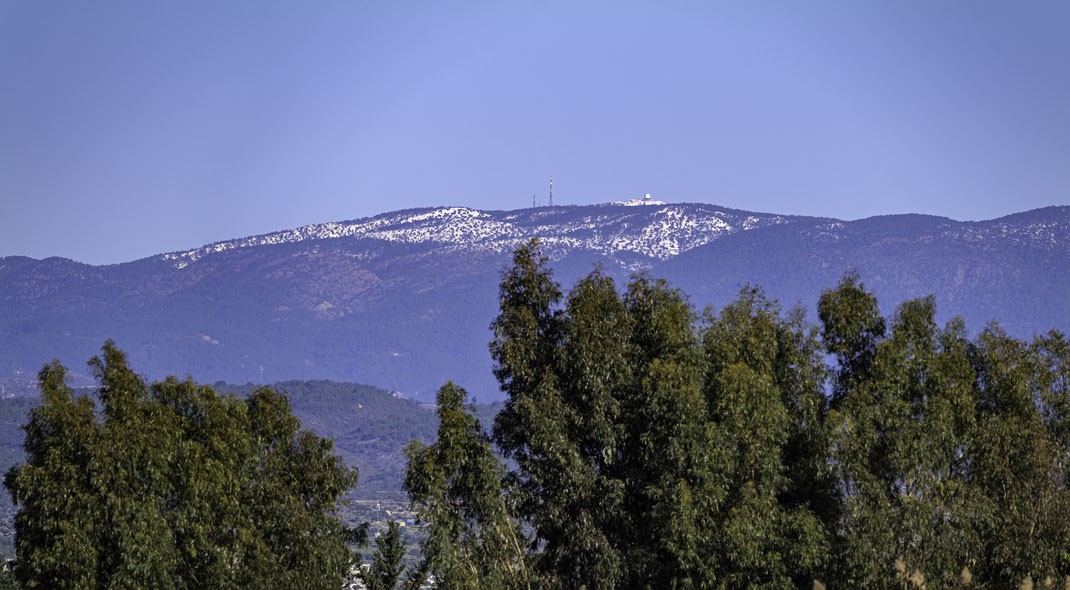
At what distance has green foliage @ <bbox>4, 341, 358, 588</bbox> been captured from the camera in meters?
33.5

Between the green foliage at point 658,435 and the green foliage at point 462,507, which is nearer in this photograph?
the green foliage at point 658,435

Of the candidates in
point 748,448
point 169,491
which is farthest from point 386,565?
point 748,448

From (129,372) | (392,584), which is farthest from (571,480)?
(392,584)

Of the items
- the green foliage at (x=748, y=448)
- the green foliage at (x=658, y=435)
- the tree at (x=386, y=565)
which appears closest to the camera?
the green foliage at (x=748, y=448)

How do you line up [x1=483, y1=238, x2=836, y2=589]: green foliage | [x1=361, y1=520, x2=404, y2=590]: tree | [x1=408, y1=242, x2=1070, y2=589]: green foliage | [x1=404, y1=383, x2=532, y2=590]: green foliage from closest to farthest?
[x1=408, y1=242, x2=1070, y2=589]: green foliage
[x1=483, y1=238, x2=836, y2=589]: green foliage
[x1=404, y1=383, x2=532, y2=590]: green foliage
[x1=361, y1=520, x2=404, y2=590]: tree

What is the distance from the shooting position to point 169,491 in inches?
1404

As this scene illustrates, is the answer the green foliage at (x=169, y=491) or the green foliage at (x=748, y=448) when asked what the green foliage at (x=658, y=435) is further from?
the green foliage at (x=169, y=491)

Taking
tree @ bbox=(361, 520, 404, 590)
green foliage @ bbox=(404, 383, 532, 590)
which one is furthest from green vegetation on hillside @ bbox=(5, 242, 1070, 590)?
tree @ bbox=(361, 520, 404, 590)

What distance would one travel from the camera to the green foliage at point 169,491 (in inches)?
1320

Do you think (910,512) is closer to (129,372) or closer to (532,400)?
(532,400)

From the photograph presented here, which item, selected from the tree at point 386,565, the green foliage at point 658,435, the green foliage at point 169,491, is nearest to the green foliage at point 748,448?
the green foliage at point 658,435

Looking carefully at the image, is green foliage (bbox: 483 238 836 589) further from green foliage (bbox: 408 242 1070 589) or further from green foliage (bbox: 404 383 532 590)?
green foliage (bbox: 404 383 532 590)

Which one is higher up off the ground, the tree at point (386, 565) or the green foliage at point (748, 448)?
the green foliage at point (748, 448)

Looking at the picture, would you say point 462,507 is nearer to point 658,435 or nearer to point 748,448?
point 658,435
